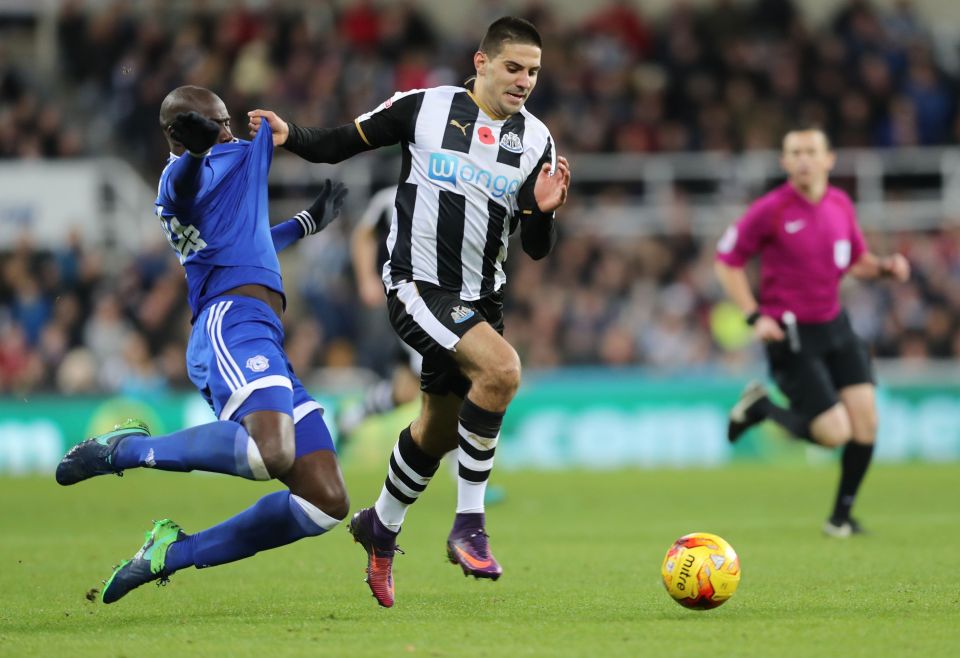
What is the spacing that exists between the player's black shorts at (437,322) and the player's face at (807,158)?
148 inches

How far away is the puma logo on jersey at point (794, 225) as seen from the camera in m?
10.4

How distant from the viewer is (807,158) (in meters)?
10.4

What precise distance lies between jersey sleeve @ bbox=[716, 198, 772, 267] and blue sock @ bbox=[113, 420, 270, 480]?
207 inches

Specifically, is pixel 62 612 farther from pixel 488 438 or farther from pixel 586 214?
pixel 586 214

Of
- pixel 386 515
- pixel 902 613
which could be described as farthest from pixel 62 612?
pixel 902 613

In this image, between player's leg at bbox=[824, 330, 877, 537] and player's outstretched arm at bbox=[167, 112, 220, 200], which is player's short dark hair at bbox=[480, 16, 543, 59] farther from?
player's leg at bbox=[824, 330, 877, 537]

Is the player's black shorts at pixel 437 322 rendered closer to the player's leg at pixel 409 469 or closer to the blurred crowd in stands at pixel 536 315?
the player's leg at pixel 409 469

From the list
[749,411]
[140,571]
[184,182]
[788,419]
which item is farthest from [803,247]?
[140,571]

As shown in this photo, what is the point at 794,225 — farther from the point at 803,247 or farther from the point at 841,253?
the point at 841,253

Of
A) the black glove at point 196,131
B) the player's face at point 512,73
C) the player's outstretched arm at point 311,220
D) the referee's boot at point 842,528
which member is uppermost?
the player's face at point 512,73

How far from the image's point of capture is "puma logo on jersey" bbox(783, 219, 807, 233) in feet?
34.1

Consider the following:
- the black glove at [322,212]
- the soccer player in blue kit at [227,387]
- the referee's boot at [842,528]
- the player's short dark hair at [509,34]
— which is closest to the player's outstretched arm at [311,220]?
the black glove at [322,212]

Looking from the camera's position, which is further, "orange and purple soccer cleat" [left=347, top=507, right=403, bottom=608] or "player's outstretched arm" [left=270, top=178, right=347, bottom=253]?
"player's outstretched arm" [left=270, top=178, right=347, bottom=253]

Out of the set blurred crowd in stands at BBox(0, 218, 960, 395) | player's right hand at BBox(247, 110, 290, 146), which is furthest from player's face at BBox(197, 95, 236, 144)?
blurred crowd in stands at BBox(0, 218, 960, 395)
